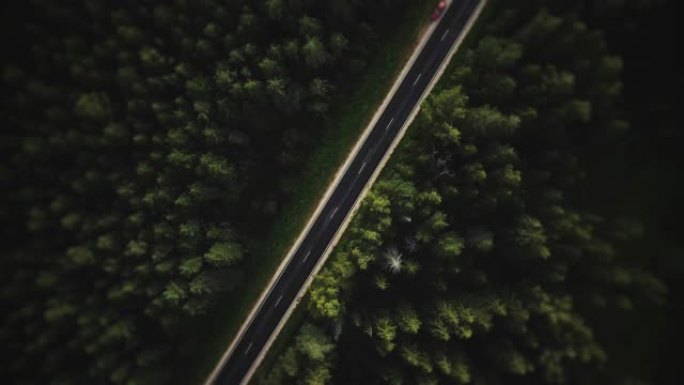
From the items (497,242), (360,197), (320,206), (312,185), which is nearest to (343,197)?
(360,197)

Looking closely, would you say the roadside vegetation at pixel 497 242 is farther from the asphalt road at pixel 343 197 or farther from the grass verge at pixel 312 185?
the grass verge at pixel 312 185

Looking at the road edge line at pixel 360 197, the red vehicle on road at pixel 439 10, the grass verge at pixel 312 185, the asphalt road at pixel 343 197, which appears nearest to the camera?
the red vehicle on road at pixel 439 10

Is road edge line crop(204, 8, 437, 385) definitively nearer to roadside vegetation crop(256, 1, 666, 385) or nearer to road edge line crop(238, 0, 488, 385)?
road edge line crop(238, 0, 488, 385)

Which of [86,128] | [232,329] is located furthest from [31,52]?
[232,329]

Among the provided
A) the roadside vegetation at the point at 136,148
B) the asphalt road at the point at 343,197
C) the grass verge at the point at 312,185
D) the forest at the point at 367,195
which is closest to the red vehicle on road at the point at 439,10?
the asphalt road at the point at 343,197

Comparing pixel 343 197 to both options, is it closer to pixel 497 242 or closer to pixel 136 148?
pixel 497 242

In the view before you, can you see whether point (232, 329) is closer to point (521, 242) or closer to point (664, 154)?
point (521, 242)

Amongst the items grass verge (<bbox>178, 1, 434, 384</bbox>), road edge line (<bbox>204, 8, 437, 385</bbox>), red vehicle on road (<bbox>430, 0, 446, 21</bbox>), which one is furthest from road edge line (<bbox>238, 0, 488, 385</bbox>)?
grass verge (<bbox>178, 1, 434, 384</bbox>)
